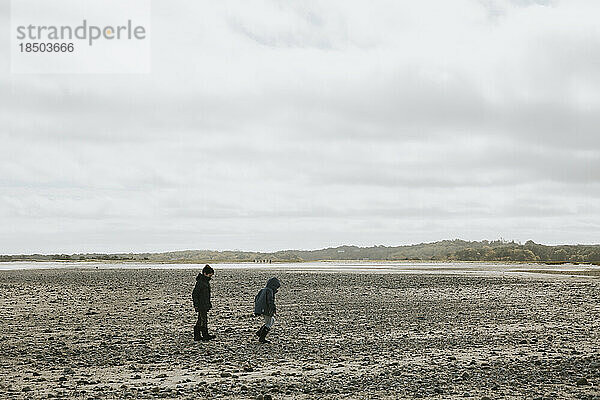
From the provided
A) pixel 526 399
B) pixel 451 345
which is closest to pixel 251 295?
pixel 451 345

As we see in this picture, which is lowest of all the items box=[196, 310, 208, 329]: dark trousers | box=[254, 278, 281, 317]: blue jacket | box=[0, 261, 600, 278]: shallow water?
box=[0, 261, 600, 278]: shallow water

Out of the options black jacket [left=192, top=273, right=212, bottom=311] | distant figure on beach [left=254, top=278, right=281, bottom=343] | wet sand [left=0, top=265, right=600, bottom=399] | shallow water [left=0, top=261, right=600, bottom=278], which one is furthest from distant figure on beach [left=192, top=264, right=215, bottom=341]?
shallow water [left=0, top=261, right=600, bottom=278]

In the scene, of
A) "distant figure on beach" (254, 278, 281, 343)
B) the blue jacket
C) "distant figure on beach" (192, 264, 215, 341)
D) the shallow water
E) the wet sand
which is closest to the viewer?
the wet sand

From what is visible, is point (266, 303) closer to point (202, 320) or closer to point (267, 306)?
point (267, 306)

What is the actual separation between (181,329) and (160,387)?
28.8 feet

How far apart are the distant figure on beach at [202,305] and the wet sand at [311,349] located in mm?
487

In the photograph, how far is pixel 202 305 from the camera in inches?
739

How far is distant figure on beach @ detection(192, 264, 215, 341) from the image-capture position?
18.5 m

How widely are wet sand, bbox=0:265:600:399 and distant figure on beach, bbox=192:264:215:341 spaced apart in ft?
1.60

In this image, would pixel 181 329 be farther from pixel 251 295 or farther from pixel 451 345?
pixel 251 295

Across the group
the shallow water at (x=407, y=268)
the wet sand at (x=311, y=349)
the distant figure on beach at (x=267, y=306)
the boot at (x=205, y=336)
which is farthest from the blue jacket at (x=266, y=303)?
the shallow water at (x=407, y=268)

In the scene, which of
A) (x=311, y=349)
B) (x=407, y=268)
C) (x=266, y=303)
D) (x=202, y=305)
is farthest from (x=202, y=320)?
(x=407, y=268)

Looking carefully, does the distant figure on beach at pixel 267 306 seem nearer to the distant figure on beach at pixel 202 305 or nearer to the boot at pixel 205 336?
the boot at pixel 205 336

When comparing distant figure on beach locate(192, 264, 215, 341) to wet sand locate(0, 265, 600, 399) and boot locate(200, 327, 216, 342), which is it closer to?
boot locate(200, 327, 216, 342)
